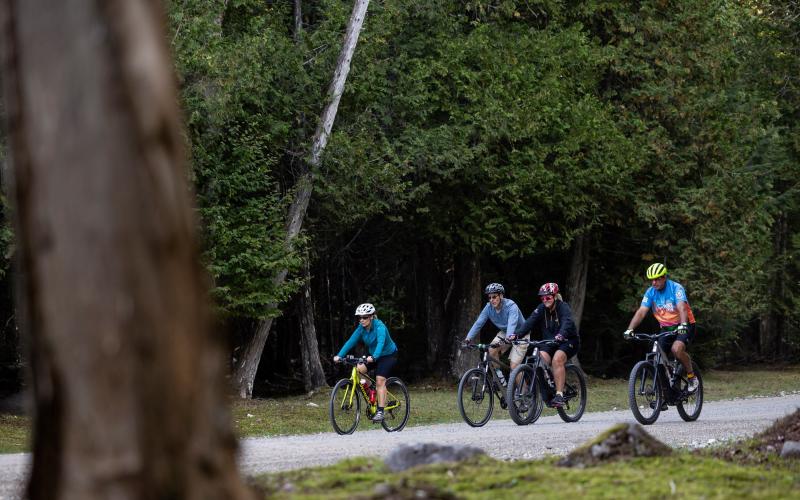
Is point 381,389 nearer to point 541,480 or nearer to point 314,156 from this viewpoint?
point 314,156

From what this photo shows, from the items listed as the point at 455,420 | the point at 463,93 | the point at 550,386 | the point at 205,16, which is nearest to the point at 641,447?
the point at 550,386

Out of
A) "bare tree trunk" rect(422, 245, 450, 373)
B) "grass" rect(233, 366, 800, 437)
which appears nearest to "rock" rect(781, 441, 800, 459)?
"grass" rect(233, 366, 800, 437)

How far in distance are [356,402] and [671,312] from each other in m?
4.41

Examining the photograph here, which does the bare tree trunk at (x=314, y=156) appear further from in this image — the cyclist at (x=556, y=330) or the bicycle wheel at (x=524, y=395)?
the bicycle wheel at (x=524, y=395)

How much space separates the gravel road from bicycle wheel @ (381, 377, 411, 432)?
0.68 feet

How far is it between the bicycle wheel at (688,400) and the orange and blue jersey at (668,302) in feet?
2.24

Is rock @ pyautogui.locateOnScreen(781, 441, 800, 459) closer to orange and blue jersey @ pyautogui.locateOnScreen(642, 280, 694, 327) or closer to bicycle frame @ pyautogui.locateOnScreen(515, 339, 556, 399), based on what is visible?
orange and blue jersey @ pyautogui.locateOnScreen(642, 280, 694, 327)

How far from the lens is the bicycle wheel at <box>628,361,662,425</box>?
1642cm

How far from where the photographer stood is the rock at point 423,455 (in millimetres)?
7383

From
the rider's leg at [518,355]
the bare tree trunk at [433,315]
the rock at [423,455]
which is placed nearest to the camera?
the rock at [423,455]

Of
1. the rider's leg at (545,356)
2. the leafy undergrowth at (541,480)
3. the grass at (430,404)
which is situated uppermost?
the rider's leg at (545,356)

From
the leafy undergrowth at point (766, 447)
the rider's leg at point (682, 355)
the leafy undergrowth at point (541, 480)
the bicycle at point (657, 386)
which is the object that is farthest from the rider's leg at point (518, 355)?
the leafy undergrowth at point (541, 480)

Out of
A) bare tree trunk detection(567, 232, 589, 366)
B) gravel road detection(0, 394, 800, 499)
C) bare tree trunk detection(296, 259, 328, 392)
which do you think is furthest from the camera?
bare tree trunk detection(567, 232, 589, 366)

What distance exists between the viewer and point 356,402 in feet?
56.0
